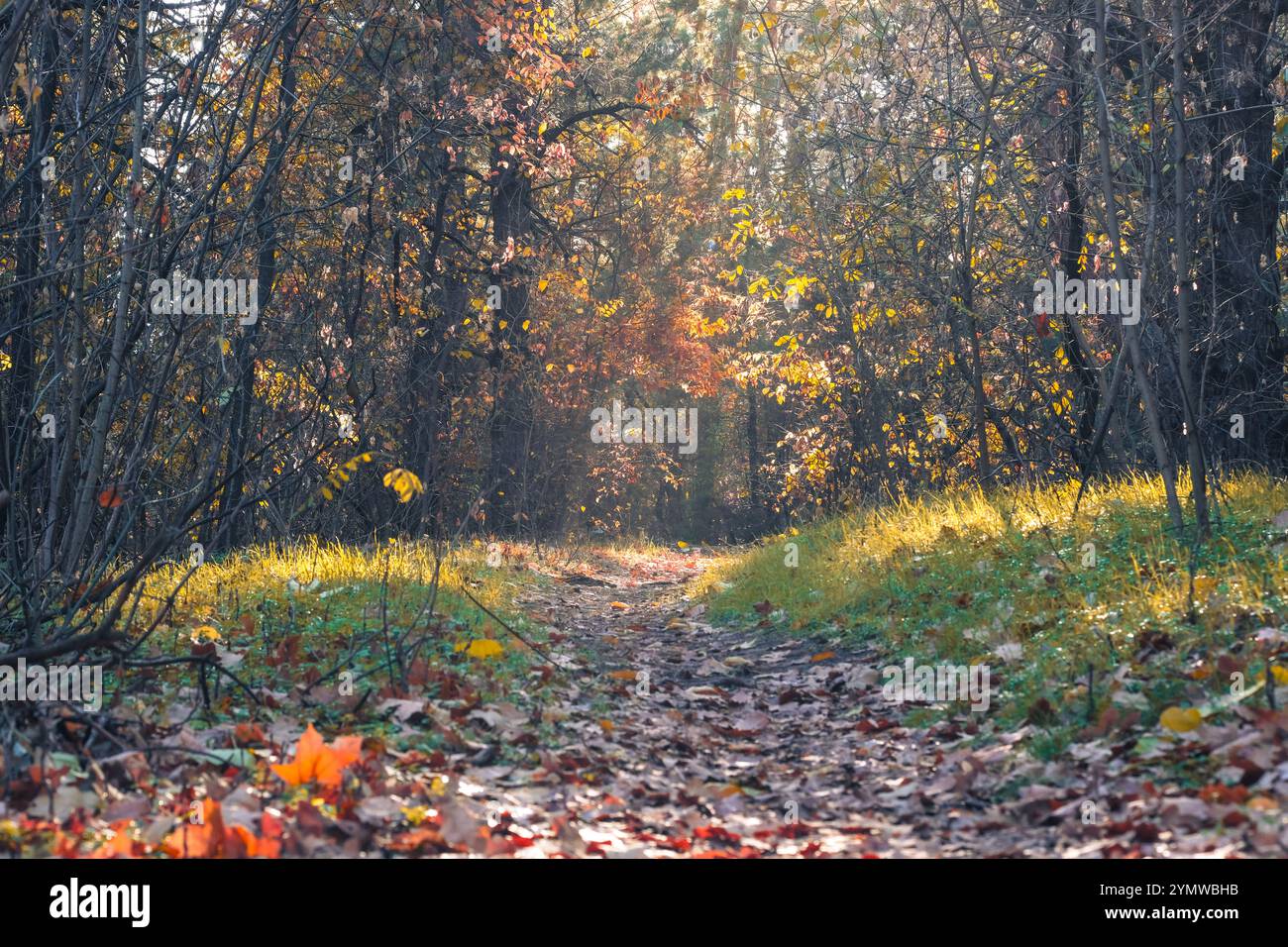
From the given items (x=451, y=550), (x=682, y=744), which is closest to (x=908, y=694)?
(x=682, y=744)

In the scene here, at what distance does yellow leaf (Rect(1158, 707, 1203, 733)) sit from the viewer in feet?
13.4

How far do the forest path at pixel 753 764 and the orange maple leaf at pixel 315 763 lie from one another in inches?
26.7

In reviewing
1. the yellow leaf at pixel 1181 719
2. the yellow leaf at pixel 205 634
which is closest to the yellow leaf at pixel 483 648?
the yellow leaf at pixel 205 634

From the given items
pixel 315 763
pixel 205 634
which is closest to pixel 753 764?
pixel 315 763

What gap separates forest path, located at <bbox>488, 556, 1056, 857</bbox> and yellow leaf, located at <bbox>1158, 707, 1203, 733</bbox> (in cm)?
63

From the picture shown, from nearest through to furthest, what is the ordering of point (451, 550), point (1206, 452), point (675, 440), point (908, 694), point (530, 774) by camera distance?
point (530, 774) < point (908, 694) < point (1206, 452) < point (451, 550) < point (675, 440)

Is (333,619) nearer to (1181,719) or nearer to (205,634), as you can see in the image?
(205,634)

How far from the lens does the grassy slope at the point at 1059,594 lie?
4812 millimetres

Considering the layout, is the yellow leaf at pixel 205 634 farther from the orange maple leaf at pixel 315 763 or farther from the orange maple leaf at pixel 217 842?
the orange maple leaf at pixel 217 842

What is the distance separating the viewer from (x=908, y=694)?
18.8ft

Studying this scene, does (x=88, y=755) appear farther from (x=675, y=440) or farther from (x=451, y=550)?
(x=675, y=440)

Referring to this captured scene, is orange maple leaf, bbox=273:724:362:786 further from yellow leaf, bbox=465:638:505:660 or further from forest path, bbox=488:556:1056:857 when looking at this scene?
yellow leaf, bbox=465:638:505:660
